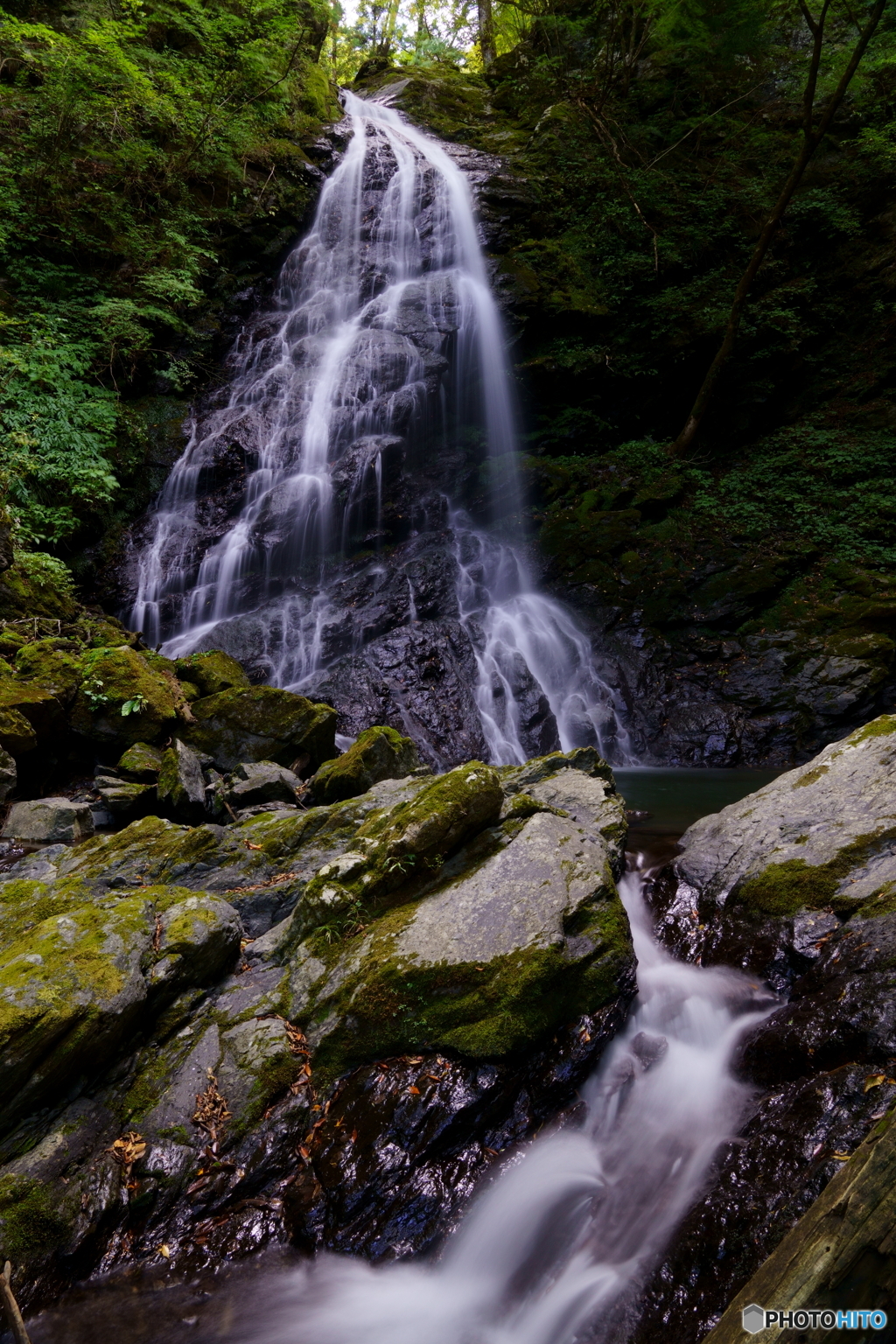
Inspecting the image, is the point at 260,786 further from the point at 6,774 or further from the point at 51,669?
the point at 51,669

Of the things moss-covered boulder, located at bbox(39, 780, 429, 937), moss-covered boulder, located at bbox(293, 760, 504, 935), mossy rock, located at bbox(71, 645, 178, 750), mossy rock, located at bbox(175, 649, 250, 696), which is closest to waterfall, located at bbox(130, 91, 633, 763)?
mossy rock, located at bbox(175, 649, 250, 696)

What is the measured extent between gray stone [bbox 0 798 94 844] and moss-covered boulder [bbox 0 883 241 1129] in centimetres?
138

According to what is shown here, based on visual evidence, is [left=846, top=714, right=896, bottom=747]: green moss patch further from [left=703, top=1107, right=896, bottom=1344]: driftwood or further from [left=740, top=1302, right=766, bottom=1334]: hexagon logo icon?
[left=740, top=1302, right=766, bottom=1334]: hexagon logo icon

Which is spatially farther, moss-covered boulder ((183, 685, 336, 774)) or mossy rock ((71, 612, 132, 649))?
mossy rock ((71, 612, 132, 649))

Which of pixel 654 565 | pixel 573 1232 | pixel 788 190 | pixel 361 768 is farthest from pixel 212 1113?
pixel 788 190

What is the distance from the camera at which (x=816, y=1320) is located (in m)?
1.28

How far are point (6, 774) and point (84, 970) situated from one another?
3058mm

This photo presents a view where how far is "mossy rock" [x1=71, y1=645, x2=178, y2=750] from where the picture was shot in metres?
5.82

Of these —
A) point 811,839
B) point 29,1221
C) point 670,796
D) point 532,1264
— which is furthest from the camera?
point 670,796

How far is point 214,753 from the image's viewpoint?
6.20 metres

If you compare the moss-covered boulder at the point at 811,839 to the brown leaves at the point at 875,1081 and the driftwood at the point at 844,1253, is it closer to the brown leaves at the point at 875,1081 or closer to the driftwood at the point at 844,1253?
the brown leaves at the point at 875,1081

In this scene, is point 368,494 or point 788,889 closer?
point 788,889

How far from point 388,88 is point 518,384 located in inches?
647

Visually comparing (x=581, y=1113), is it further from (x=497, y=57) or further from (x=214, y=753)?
(x=497, y=57)
